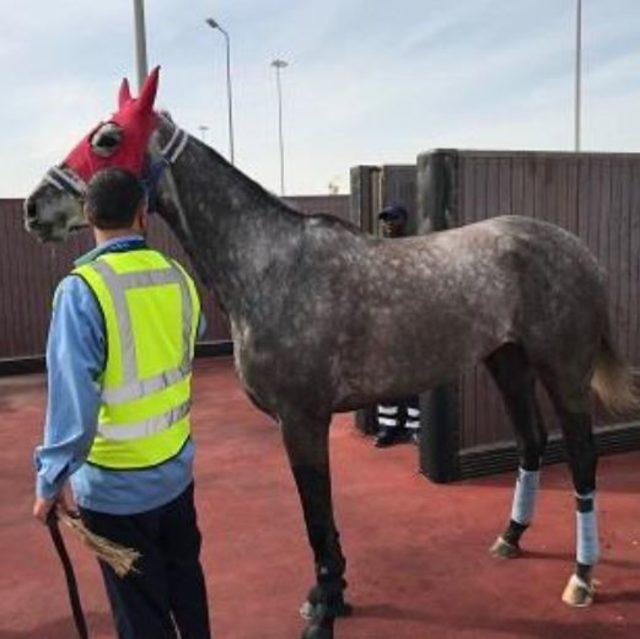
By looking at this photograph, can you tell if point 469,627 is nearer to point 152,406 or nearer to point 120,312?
point 152,406

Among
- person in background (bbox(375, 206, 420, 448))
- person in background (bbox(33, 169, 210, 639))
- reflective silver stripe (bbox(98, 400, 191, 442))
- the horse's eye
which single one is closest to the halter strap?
the horse's eye

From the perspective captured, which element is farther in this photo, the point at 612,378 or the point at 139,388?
the point at 612,378

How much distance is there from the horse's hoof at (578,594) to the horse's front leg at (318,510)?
1170 millimetres

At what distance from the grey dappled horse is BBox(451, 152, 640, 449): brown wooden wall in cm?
152

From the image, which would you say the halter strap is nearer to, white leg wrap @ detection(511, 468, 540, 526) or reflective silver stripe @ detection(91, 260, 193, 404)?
reflective silver stripe @ detection(91, 260, 193, 404)

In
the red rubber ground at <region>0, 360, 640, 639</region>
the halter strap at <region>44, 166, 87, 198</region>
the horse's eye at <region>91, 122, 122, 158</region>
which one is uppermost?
the horse's eye at <region>91, 122, 122, 158</region>

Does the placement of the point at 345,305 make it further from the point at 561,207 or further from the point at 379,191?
the point at 379,191

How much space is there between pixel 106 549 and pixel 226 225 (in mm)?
1713

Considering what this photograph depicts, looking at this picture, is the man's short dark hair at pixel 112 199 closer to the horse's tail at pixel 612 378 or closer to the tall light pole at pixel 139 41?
the horse's tail at pixel 612 378

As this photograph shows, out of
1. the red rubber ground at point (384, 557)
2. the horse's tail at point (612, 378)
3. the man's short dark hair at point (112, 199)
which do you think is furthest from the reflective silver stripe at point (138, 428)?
the horse's tail at point (612, 378)

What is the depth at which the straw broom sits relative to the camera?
7.70 feet

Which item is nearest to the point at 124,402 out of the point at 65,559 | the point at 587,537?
the point at 65,559

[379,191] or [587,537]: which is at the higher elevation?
[379,191]

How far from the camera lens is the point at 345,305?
362cm
